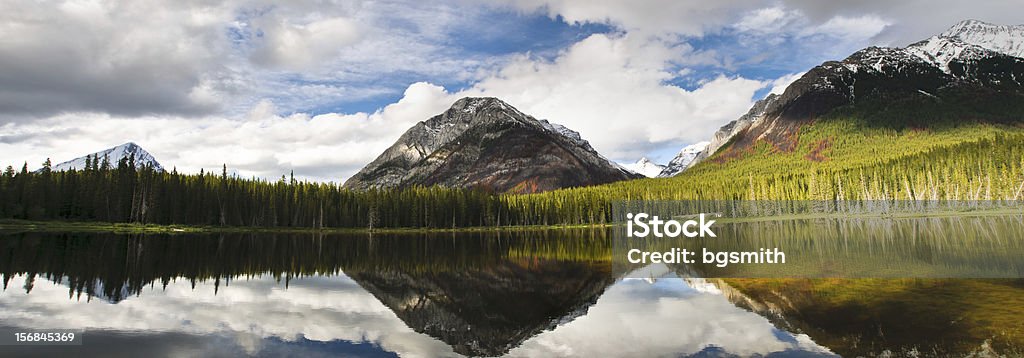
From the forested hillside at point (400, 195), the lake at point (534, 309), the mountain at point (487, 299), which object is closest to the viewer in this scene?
the lake at point (534, 309)

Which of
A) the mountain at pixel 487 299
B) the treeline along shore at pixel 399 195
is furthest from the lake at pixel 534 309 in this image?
the treeline along shore at pixel 399 195

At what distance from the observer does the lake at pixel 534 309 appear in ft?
57.5

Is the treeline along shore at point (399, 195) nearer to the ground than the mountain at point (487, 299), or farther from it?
farther from it

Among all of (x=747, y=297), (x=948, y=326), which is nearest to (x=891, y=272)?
(x=747, y=297)

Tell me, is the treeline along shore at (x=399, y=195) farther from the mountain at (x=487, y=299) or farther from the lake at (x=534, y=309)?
the mountain at (x=487, y=299)

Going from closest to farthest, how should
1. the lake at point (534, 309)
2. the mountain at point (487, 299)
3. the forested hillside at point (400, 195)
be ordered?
1. the lake at point (534, 309)
2. the mountain at point (487, 299)
3. the forested hillside at point (400, 195)

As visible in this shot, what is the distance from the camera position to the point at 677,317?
22625 millimetres

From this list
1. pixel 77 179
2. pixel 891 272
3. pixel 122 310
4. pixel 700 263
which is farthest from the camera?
pixel 77 179

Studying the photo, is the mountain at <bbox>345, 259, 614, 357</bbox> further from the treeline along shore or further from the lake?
the treeline along shore

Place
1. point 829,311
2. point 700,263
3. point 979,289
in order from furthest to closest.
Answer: point 700,263 < point 979,289 < point 829,311

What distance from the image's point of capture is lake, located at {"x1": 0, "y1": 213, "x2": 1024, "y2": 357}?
17531mm

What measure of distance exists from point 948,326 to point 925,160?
169406 millimetres

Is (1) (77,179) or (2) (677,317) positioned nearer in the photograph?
(2) (677,317)

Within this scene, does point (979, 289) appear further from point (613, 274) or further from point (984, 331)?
point (613, 274)
